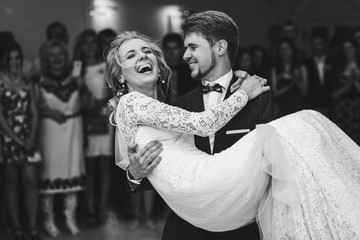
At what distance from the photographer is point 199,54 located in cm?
268

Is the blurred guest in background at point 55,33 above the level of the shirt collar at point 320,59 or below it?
above

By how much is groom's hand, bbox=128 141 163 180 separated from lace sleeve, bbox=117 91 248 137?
0.09m

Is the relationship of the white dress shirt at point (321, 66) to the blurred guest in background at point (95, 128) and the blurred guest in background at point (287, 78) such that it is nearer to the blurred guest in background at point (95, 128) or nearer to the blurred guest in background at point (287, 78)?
the blurred guest in background at point (287, 78)

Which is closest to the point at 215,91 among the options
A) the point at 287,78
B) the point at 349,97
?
the point at 287,78

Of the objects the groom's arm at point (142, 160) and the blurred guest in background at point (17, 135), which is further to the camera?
the blurred guest in background at point (17, 135)

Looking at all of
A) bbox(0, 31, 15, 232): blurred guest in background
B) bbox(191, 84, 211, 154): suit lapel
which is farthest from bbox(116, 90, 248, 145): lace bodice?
bbox(0, 31, 15, 232): blurred guest in background

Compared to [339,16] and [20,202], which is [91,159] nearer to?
[20,202]

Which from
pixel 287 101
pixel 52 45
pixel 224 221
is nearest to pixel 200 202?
pixel 224 221

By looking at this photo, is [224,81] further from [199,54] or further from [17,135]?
[17,135]

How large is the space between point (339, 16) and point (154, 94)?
8047mm

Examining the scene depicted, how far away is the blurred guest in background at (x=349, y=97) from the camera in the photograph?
5.78m

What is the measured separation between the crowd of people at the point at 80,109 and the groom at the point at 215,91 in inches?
83.9

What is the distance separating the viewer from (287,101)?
5855mm

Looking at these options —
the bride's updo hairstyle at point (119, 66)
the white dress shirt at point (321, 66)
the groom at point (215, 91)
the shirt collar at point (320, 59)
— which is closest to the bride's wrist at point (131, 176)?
the groom at point (215, 91)
